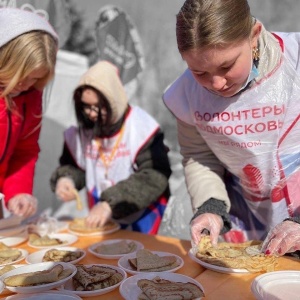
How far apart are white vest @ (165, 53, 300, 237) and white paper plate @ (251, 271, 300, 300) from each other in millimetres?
408

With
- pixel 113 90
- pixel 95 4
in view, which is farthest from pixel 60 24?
pixel 95 4

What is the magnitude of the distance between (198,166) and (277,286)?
0.69 m

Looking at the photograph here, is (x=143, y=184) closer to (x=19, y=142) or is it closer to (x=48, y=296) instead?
(x=19, y=142)

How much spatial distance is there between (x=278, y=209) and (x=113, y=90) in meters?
1.25

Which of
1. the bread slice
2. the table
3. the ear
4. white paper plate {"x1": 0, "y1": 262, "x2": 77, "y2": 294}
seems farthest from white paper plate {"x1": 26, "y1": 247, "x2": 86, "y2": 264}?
the ear

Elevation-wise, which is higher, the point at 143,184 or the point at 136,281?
the point at 143,184

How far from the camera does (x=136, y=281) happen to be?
1.38m

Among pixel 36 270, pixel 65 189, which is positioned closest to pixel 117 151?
pixel 65 189

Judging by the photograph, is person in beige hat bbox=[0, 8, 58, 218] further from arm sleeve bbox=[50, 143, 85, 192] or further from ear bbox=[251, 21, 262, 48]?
ear bbox=[251, 21, 262, 48]

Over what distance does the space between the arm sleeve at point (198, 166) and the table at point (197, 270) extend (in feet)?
0.74

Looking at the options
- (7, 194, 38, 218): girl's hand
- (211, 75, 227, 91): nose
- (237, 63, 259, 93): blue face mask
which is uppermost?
(237, 63, 259, 93): blue face mask

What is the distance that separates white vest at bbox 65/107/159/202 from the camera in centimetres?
259

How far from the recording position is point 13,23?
1896 mm

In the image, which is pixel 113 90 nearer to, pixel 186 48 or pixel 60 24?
pixel 60 24
